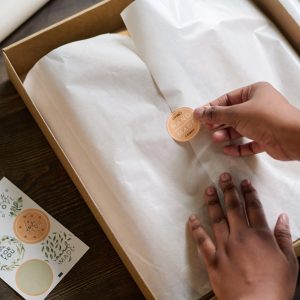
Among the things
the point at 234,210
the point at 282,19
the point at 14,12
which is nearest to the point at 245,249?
the point at 234,210

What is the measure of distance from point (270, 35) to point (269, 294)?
0.43 m

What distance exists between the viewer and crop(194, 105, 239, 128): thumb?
698 millimetres

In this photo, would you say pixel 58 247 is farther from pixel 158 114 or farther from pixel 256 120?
pixel 256 120

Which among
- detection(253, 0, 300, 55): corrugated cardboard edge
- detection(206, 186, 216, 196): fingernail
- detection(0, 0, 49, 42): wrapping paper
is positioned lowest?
detection(206, 186, 216, 196): fingernail

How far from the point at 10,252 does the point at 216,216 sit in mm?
332

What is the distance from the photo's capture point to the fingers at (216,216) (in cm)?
71

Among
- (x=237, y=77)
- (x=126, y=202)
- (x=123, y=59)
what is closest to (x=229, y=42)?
(x=237, y=77)

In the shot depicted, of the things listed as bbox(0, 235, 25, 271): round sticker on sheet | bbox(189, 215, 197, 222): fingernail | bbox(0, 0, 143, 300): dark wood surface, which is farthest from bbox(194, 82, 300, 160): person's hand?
bbox(0, 235, 25, 271): round sticker on sheet

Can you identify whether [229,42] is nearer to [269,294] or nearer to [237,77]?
[237,77]

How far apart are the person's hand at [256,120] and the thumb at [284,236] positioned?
0.10 meters

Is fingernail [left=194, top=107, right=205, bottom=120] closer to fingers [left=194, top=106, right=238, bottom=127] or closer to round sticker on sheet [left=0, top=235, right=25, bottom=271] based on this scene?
fingers [left=194, top=106, right=238, bottom=127]

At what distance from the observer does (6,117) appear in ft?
2.73

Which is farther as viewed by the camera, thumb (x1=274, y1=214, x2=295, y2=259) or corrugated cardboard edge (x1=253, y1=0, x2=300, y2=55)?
corrugated cardboard edge (x1=253, y1=0, x2=300, y2=55)

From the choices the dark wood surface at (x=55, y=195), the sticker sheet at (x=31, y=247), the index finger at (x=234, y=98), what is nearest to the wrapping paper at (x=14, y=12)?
the dark wood surface at (x=55, y=195)
